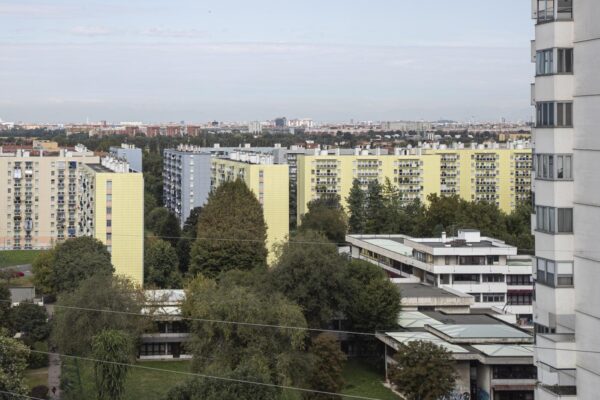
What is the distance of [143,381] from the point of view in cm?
1380

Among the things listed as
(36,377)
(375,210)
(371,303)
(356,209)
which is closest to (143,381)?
(36,377)

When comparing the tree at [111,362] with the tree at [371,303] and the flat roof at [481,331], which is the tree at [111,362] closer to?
the tree at [371,303]

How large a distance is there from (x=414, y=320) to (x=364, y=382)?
1.42 metres

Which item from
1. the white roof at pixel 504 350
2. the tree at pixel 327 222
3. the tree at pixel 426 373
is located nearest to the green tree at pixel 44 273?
the tree at pixel 327 222

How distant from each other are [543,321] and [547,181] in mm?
717

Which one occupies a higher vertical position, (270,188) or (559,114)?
(559,114)

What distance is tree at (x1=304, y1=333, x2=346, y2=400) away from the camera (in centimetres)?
1184

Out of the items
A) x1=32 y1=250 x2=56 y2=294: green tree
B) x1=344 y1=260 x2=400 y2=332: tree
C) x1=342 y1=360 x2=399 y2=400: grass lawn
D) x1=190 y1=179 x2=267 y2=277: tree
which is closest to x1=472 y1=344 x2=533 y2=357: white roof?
x1=342 y1=360 x2=399 y2=400: grass lawn

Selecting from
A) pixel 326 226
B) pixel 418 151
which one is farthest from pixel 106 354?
pixel 418 151

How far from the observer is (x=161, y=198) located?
37.1 metres

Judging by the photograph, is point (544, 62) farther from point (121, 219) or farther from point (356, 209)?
point (356, 209)

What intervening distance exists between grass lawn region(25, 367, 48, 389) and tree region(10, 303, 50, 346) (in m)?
0.91

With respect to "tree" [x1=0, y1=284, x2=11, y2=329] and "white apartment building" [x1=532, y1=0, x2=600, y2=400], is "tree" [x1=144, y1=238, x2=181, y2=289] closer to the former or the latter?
"tree" [x1=0, y1=284, x2=11, y2=329]

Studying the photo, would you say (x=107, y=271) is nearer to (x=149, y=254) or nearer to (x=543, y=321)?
(x=149, y=254)
